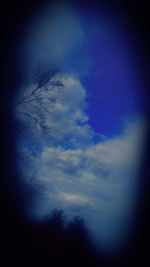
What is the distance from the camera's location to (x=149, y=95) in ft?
17.0

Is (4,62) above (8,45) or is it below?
below

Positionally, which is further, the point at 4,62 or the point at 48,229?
the point at 48,229

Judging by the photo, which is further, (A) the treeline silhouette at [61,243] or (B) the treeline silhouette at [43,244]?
(A) the treeline silhouette at [61,243]

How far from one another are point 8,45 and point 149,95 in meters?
6.98

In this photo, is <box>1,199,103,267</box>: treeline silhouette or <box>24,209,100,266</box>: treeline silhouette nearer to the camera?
<box>1,199,103,267</box>: treeline silhouette

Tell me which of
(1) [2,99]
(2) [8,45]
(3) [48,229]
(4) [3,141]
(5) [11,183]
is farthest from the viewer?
(3) [48,229]

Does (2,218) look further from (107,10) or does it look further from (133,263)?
(107,10)

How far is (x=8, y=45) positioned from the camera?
5.70 m

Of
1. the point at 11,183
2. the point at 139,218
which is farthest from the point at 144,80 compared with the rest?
the point at 11,183

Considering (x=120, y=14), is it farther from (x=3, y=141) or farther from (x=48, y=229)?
(x=48, y=229)

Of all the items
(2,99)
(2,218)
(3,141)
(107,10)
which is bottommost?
(2,218)

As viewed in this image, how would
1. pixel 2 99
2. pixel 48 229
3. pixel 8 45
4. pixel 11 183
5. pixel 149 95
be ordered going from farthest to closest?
pixel 48 229, pixel 11 183, pixel 2 99, pixel 8 45, pixel 149 95

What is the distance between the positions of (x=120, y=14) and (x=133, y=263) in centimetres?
1025

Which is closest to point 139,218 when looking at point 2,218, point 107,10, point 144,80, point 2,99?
point 144,80
